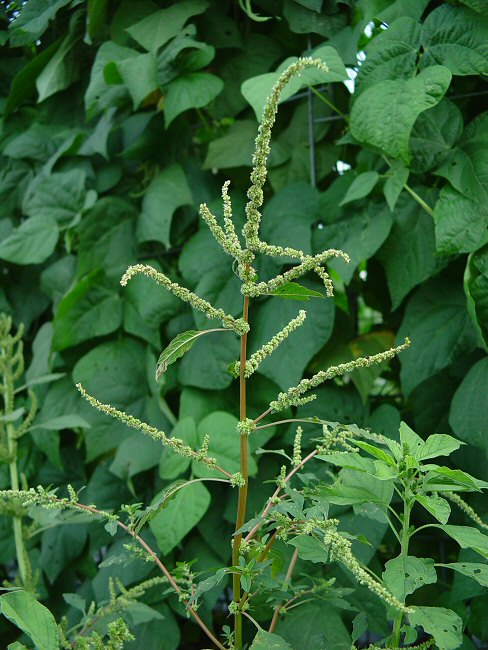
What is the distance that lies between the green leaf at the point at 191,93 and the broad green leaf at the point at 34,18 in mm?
334

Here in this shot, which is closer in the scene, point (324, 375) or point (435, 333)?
point (324, 375)

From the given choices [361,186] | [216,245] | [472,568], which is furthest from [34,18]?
[472,568]

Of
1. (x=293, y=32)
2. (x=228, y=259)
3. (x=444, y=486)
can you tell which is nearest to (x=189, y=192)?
(x=228, y=259)

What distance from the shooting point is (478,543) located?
0.84m

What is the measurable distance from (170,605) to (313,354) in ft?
1.85

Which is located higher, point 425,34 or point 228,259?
point 425,34

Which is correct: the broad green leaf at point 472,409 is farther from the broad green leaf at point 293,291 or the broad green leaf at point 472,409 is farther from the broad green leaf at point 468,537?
the broad green leaf at point 293,291

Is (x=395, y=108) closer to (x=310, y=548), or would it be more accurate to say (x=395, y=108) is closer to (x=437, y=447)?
(x=437, y=447)

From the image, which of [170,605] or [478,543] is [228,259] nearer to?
[170,605]

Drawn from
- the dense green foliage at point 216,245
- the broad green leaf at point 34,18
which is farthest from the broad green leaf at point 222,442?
the broad green leaf at point 34,18

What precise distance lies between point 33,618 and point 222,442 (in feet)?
1.79

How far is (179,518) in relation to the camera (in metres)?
1.42

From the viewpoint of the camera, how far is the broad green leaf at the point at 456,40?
130 centimetres

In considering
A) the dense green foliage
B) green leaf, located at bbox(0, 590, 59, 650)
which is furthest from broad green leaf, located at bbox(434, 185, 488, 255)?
green leaf, located at bbox(0, 590, 59, 650)
